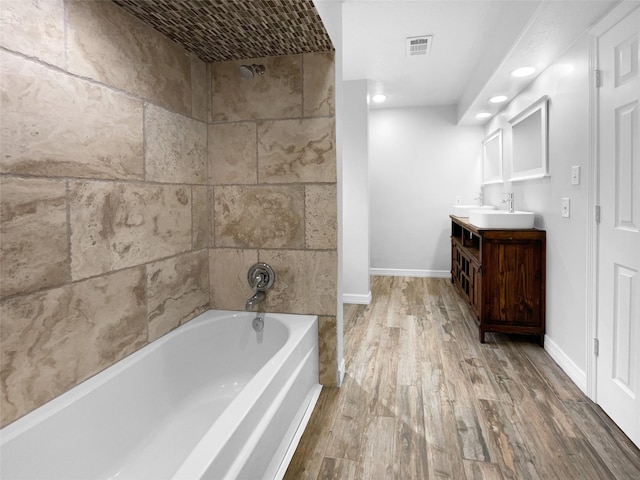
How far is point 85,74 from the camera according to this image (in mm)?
1458

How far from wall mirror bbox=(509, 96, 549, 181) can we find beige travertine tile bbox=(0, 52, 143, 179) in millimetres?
2725

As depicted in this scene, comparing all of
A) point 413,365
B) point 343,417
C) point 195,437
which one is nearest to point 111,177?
point 195,437

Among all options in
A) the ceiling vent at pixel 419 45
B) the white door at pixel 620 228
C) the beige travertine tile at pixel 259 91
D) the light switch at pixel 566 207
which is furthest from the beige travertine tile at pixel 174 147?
the light switch at pixel 566 207

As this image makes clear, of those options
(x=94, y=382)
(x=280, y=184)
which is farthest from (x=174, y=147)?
(x=94, y=382)

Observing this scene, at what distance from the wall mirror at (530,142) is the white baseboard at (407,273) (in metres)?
2.06

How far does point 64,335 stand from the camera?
54.3 inches

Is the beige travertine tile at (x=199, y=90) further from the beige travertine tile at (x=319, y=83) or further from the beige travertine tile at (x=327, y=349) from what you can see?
the beige travertine tile at (x=327, y=349)

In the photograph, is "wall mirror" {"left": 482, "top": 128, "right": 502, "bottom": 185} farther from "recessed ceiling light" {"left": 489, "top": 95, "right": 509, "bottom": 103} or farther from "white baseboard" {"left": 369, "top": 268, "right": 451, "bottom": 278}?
"white baseboard" {"left": 369, "top": 268, "right": 451, "bottom": 278}

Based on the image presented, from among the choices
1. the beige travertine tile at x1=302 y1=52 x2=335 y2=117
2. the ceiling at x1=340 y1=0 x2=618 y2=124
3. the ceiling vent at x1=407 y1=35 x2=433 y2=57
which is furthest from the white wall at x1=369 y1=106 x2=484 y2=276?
the beige travertine tile at x1=302 y1=52 x2=335 y2=117

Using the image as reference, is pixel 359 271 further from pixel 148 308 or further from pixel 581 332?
pixel 148 308

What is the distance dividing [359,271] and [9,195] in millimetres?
3399

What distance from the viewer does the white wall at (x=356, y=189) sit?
163 inches

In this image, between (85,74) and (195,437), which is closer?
(85,74)

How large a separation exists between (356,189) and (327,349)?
227cm
